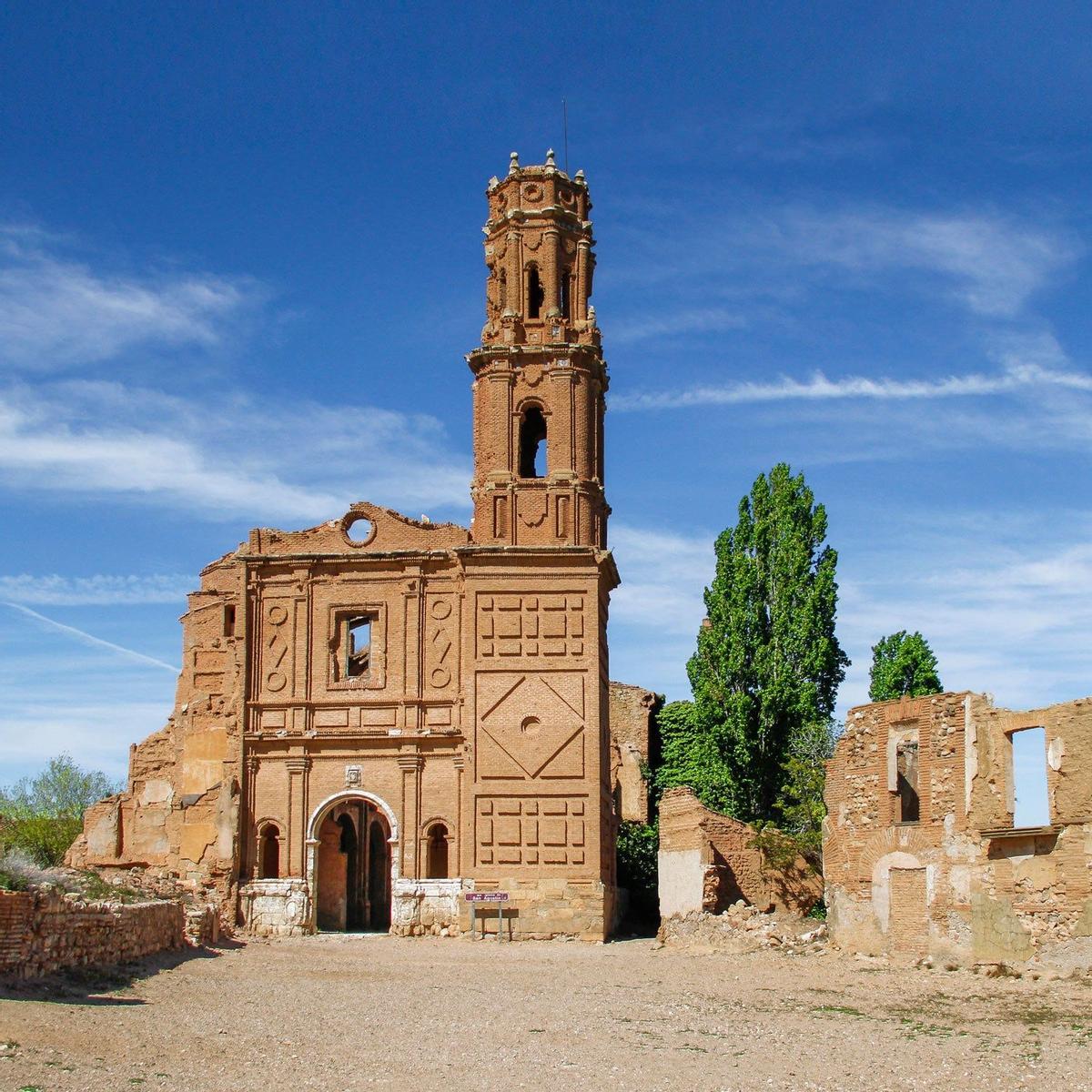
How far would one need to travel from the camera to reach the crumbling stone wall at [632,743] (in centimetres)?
4622

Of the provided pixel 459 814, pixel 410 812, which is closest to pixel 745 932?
pixel 459 814

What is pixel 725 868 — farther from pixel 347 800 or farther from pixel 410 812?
pixel 347 800

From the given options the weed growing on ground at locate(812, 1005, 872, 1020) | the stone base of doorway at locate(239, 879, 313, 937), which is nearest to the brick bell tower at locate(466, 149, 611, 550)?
the stone base of doorway at locate(239, 879, 313, 937)

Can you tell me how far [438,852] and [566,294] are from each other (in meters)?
15.0

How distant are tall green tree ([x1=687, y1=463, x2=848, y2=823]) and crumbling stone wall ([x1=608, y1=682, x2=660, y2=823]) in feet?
23.6

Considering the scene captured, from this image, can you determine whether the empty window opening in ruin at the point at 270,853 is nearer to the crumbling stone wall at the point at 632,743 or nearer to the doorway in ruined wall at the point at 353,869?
the doorway in ruined wall at the point at 353,869

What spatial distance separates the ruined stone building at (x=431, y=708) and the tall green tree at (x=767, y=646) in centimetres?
350

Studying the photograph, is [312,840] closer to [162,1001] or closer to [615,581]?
[615,581]

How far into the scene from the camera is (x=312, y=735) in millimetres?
35812

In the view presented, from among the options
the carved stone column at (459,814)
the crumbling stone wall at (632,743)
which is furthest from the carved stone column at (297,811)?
the crumbling stone wall at (632,743)

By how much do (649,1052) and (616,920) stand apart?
20.6m

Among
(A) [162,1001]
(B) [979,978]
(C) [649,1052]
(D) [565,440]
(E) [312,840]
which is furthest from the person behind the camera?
(D) [565,440]

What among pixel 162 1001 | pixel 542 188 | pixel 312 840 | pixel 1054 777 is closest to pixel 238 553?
pixel 312 840

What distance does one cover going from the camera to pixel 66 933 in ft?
63.8
